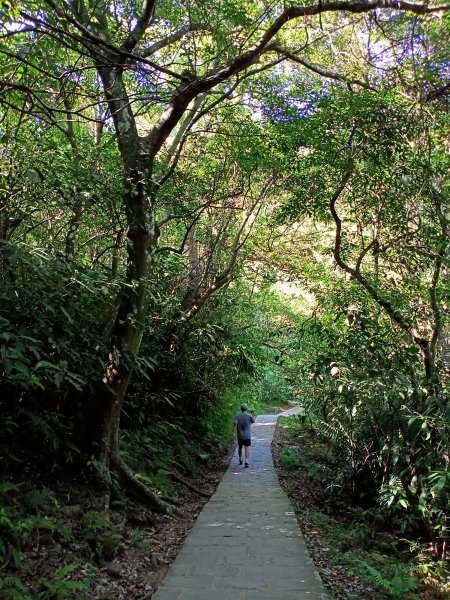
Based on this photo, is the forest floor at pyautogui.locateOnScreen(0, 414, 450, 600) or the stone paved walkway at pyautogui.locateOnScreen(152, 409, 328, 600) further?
the stone paved walkway at pyautogui.locateOnScreen(152, 409, 328, 600)

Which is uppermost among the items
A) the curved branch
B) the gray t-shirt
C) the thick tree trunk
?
the curved branch

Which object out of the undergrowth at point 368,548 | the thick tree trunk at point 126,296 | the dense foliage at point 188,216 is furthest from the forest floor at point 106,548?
the thick tree trunk at point 126,296

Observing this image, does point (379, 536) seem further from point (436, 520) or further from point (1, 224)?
point (1, 224)

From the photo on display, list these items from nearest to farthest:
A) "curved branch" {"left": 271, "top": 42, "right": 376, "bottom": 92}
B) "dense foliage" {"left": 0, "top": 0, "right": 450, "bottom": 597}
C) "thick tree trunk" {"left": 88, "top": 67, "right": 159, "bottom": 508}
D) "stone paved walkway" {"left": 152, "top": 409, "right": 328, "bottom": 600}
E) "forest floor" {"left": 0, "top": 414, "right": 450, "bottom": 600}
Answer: "forest floor" {"left": 0, "top": 414, "right": 450, "bottom": 600} < "stone paved walkway" {"left": 152, "top": 409, "right": 328, "bottom": 600} < "dense foliage" {"left": 0, "top": 0, "right": 450, "bottom": 597} < "thick tree trunk" {"left": 88, "top": 67, "right": 159, "bottom": 508} < "curved branch" {"left": 271, "top": 42, "right": 376, "bottom": 92}

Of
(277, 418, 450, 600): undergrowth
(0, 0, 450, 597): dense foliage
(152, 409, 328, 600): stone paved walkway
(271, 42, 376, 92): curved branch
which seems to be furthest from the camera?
(271, 42, 376, 92): curved branch

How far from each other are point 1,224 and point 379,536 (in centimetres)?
669

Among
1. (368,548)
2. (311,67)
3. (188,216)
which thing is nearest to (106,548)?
(368,548)

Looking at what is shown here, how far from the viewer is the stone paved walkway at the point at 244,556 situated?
4285 millimetres

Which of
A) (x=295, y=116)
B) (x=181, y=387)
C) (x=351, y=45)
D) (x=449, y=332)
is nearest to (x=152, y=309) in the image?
(x=181, y=387)

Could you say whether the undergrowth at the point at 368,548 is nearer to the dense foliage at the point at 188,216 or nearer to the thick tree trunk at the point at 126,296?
the dense foliage at the point at 188,216

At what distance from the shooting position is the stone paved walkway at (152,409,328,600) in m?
4.29

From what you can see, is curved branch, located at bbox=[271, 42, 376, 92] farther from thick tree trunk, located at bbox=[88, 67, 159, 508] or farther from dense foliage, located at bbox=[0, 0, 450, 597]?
thick tree trunk, located at bbox=[88, 67, 159, 508]

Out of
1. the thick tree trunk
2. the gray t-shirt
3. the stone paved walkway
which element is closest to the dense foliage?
the thick tree trunk

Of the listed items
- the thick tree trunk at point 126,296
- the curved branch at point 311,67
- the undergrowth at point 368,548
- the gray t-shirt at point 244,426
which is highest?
the curved branch at point 311,67
